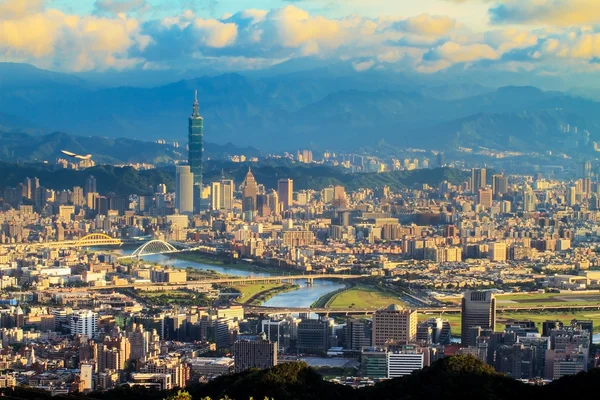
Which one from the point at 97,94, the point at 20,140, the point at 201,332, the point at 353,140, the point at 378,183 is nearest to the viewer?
the point at 201,332

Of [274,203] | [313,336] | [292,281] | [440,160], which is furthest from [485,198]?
[313,336]

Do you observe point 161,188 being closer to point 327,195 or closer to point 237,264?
point 327,195

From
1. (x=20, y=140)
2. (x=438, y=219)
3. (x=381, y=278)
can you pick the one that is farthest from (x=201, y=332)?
(x=20, y=140)

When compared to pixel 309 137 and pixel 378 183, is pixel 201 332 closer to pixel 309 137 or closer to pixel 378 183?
pixel 378 183

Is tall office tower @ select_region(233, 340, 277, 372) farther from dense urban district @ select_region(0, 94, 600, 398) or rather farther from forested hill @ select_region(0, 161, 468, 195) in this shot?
forested hill @ select_region(0, 161, 468, 195)

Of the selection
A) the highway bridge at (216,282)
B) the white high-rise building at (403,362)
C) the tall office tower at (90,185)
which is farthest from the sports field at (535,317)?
the tall office tower at (90,185)

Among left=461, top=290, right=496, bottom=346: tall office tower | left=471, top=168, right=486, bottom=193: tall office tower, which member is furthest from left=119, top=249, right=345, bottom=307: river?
left=471, top=168, right=486, bottom=193: tall office tower
